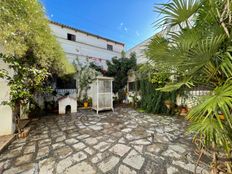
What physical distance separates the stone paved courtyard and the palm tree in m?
0.78

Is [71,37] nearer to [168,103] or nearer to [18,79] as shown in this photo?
[18,79]

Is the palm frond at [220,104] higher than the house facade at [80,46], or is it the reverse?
the house facade at [80,46]

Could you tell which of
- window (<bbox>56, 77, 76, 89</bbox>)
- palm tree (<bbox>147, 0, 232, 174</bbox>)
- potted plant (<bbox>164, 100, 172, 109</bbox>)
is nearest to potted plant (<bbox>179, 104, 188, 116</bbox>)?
potted plant (<bbox>164, 100, 172, 109</bbox>)

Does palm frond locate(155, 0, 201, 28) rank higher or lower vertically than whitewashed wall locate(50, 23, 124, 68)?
lower

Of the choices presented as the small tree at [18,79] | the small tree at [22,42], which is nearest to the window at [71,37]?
the small tree at [22,42]

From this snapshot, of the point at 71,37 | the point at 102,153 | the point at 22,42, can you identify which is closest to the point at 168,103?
the point at 102,153

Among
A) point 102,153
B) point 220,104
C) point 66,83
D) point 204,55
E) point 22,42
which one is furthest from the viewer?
point 66,83

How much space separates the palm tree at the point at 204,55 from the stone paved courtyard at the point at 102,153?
78cm

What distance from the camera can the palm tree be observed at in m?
1.15

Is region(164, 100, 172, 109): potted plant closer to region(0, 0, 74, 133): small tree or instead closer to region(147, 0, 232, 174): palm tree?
region(147, 0, 232, 174): palm tree

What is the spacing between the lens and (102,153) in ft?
8.04

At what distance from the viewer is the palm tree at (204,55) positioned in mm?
1155

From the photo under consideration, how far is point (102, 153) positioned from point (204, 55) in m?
2.24

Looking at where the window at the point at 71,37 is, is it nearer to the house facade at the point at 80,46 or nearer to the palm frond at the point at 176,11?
the house facade at the point at 80,46
